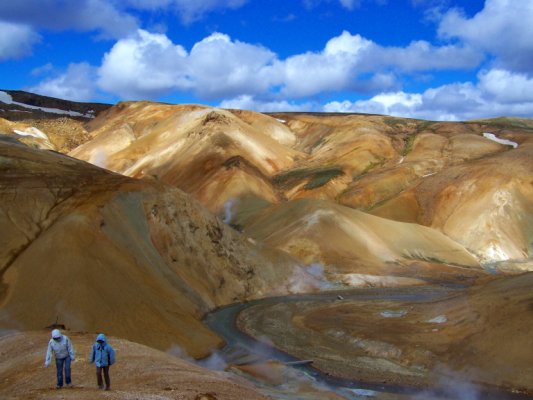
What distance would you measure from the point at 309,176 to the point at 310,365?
66765 mm

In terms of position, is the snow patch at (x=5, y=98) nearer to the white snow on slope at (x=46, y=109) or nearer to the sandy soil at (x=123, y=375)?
the white snow on slope at (x=46, y=109)

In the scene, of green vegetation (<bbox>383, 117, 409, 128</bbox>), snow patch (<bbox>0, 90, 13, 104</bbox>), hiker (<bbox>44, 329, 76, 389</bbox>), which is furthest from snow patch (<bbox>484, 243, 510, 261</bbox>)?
snow patch (<bbox>0, 90, 13, 104</bbox>)

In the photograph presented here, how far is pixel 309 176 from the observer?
95125 millimetres

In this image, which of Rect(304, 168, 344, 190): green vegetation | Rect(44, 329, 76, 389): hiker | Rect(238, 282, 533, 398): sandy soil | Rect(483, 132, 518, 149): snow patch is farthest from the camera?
Rect(483, 132, 518, 149): snow patch

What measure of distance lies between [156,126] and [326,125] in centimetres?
3468

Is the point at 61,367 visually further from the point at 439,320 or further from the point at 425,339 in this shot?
the point at 439,320

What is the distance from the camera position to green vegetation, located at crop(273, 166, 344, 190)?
301ft

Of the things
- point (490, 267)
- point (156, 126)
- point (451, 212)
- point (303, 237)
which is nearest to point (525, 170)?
point (451, 212)

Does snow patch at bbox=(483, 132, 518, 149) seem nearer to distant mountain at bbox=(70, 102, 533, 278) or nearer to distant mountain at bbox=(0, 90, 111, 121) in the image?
distant mountain at bbox=(70, 102, 533, 278)

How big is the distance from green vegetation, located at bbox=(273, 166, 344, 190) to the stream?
41.3m

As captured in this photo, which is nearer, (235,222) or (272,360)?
(272,360)

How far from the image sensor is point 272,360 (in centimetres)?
2995

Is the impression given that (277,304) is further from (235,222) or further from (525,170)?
(525,170)

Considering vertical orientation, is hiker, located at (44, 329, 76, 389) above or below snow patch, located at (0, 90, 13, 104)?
below
